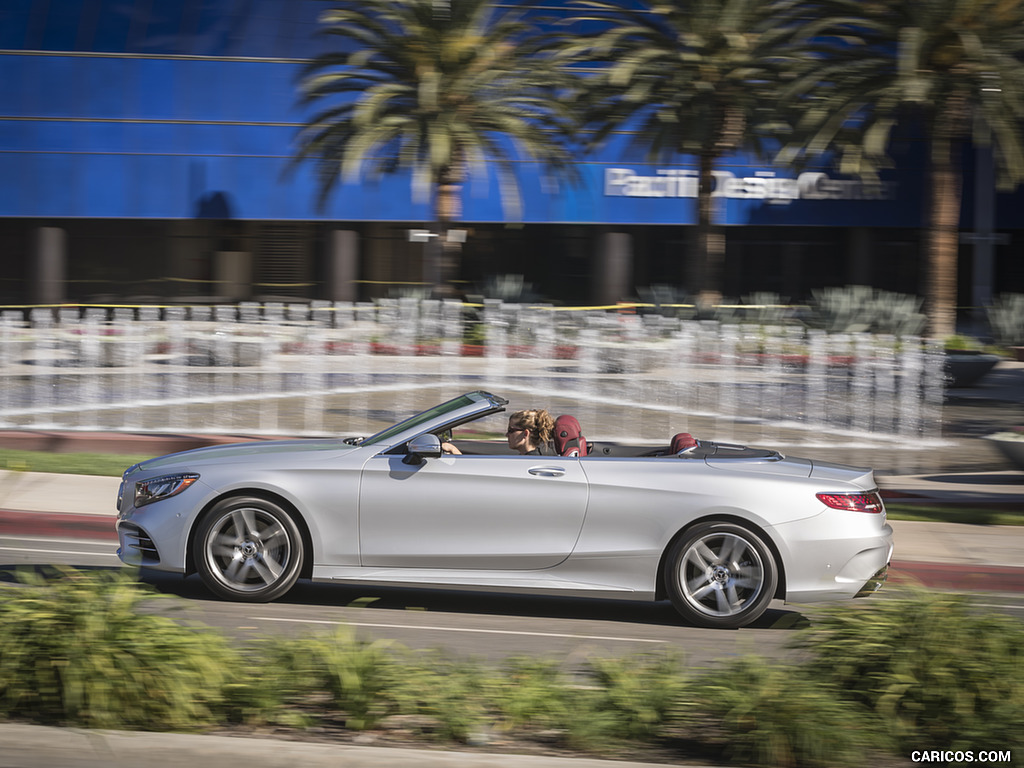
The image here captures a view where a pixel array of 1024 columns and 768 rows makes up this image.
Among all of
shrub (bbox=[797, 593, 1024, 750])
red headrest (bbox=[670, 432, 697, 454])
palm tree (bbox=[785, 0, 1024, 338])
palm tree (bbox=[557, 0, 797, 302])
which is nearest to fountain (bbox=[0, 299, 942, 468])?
palm tree (bbox=[785, 0, 1024, 338])

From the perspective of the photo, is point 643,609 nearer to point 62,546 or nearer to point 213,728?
point 213,728

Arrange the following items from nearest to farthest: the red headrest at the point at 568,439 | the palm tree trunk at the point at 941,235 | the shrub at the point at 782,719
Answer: the shrub at the point at 782,719 → the red headrest at the point at 568,439 → the palm tree trunk at the point at 941,235

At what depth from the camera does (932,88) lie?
20859 mm

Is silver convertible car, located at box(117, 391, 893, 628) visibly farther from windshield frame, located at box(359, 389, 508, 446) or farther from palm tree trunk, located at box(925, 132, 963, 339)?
palm tree trunk, located at box(925, 132, 963, 339)

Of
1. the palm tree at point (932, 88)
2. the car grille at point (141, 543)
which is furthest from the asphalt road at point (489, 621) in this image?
the palm tree at point (932, 88)

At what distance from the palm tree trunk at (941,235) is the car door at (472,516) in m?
17.9

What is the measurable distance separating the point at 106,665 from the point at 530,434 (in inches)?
141

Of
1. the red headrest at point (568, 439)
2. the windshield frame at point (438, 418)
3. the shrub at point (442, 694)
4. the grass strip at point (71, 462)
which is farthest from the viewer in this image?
the grass strip at point (71, 462)

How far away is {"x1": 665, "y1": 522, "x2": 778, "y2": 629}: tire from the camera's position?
21.9 ft

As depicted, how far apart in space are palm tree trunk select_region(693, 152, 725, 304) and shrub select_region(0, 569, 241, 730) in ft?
75.1

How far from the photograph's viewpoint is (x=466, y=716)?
165 inches

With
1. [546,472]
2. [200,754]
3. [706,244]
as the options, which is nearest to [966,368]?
[706,244]

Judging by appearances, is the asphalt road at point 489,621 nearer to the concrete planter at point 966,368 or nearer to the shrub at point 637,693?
the shrub at point 637,693

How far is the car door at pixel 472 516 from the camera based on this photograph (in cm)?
676
